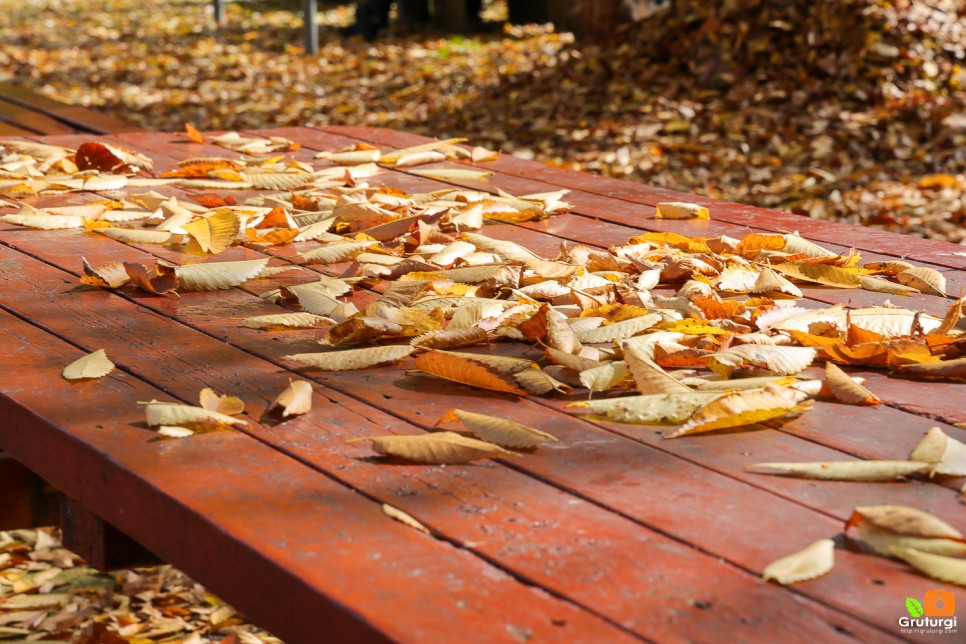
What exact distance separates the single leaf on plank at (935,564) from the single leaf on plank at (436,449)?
0.43 metres

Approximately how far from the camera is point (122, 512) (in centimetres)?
132

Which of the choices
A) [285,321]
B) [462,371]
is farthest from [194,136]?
[462,371]

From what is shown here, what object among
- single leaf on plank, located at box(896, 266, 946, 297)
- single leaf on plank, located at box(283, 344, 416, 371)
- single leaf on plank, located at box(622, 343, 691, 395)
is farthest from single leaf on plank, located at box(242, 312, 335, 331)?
single leaf on plank, located at box(896, 266, 946, 297)

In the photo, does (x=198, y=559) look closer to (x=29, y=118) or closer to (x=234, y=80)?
(x=29, y=118)

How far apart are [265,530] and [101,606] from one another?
5.99 feet

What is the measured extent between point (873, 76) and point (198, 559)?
17.9ft

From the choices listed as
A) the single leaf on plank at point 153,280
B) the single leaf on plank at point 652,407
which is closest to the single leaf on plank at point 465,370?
the single leaf on plank at point 652,407

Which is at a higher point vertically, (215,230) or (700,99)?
(215,230)

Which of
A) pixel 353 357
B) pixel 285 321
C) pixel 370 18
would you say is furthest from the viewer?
pixel 370 18

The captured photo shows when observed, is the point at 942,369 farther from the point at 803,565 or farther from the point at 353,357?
the point at 353,357

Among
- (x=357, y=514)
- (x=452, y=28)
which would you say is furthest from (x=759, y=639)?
(x=452, y=28)

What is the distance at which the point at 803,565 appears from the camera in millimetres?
1082

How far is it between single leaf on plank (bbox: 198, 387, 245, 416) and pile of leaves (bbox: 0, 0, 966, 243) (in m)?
3.73

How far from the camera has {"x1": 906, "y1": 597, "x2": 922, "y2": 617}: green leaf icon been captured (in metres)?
1.02
